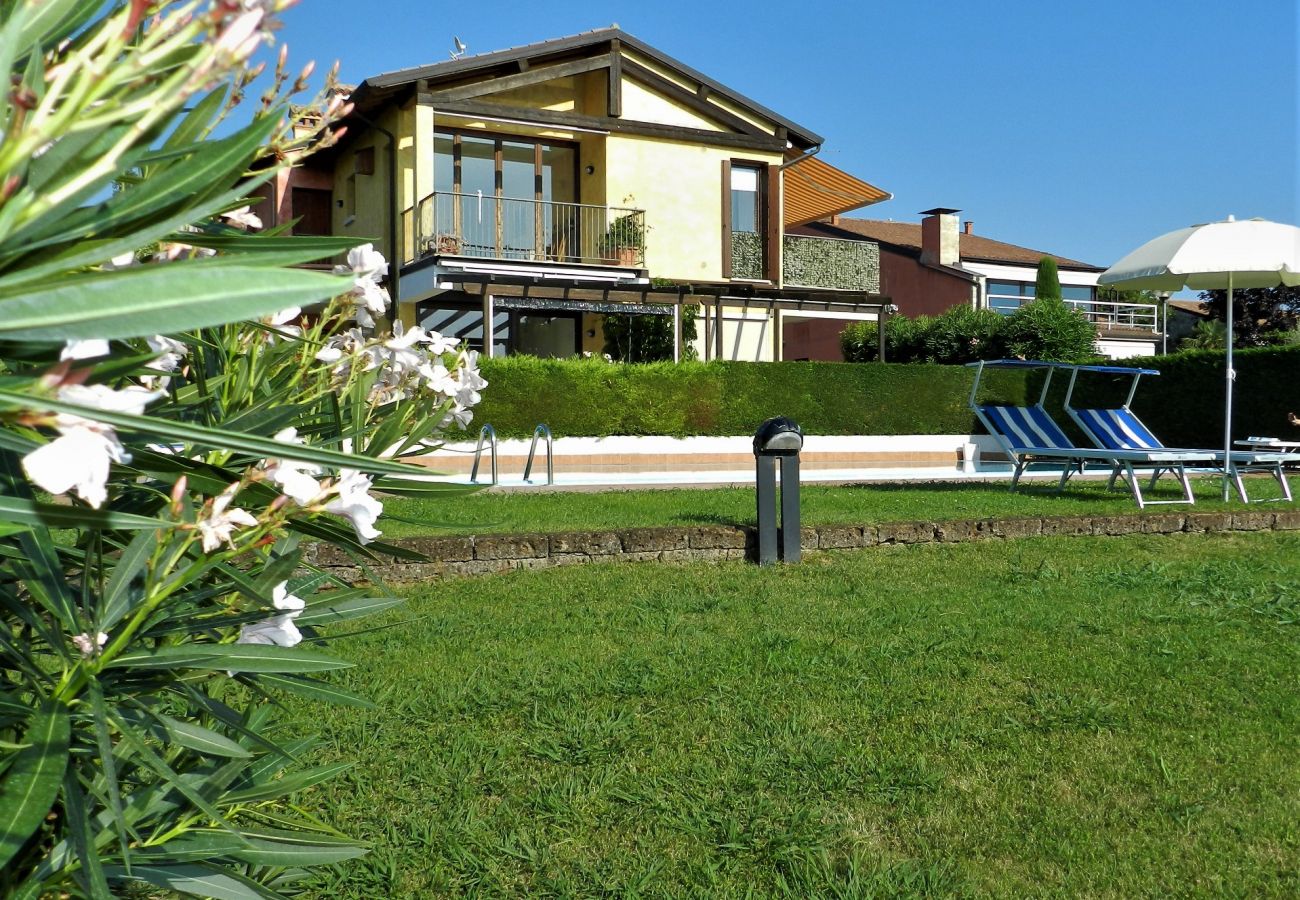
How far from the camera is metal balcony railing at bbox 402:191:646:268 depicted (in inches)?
877

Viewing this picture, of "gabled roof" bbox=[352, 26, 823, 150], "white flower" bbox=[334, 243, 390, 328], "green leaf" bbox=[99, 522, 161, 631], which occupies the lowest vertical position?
"green leaf" bbox=[99, 522, 161, 631]

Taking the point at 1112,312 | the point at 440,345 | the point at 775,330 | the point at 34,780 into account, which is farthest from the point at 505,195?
the point at 1112,312

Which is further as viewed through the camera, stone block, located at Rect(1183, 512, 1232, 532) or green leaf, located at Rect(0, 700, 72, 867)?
stone block, located at Rect(1183, 512, 1232, 532)

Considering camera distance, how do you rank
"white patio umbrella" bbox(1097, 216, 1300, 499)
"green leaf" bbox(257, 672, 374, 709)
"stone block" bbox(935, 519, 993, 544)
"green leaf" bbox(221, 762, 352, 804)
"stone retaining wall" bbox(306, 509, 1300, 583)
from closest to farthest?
"green leaf" bbox(257, 672, 374, 709), "green leaf" bbox(221, 762, 352, 804), "stone retaining wall" bbox(306, 509, 1300, 583), "stone block" bbox(935, 519, 993, 544), "white patio umbrella" bbox(1097, 216, 1300, 499)

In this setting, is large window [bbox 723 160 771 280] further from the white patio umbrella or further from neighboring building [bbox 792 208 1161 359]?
the white patio umbrella

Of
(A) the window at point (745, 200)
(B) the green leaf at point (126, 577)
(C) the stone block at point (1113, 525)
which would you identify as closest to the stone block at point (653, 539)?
(C) the stone block at point (1113, 525)

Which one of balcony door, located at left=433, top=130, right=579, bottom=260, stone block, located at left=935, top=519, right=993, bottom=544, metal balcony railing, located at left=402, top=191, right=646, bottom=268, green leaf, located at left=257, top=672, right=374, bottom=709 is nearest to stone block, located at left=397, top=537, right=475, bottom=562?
stone block, located at left=935, top=519, right=993, bottom=544

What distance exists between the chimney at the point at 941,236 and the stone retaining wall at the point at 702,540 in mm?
33518

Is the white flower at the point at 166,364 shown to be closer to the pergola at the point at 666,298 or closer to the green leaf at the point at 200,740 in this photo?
the green leaf at the point at 200,740

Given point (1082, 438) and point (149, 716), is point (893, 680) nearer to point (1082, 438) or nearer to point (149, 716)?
point (149, 716)

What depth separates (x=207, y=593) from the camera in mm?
1432

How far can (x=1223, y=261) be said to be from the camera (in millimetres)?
11680

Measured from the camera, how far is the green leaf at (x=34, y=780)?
3.56 feet

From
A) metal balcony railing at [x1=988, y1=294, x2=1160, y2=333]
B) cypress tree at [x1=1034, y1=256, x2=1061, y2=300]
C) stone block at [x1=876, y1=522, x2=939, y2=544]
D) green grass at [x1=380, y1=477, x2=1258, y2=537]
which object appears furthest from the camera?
metal balcony railing at [x1=988, y1=294, x2=1160, y2=333]
